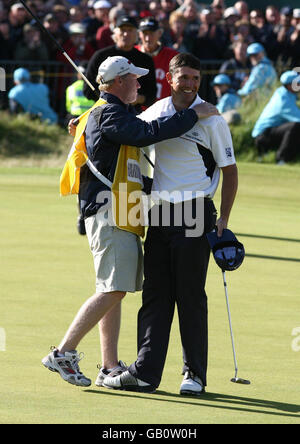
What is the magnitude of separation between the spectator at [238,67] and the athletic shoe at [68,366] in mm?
16937

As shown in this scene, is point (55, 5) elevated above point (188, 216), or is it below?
above

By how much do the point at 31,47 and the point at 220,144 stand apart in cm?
1676

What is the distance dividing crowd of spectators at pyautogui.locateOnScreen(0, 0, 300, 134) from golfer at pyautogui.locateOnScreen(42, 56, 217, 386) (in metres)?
14.8

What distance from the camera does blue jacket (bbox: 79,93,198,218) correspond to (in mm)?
6660

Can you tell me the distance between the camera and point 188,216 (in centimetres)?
689

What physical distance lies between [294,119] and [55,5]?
7309 mm

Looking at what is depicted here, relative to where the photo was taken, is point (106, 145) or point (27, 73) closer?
point (106, 145)

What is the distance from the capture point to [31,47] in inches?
911

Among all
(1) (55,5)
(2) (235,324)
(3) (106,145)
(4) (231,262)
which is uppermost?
(1) (55,5)

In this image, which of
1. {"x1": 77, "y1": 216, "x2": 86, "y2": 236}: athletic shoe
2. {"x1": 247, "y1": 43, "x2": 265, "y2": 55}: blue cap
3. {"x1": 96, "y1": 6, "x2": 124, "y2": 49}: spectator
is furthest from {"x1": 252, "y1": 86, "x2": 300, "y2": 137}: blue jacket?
{"x1": 77, "y1": 216, "x2": 86, "y2": 236}: athletic shoe

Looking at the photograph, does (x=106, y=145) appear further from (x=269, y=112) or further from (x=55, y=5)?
(x=55, y=5)

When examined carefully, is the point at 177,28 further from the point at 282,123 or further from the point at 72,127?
the point at 72,127

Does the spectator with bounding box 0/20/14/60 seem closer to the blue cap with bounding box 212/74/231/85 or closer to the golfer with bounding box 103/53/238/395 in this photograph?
the blue cap with bounding box 212/74/231/85
